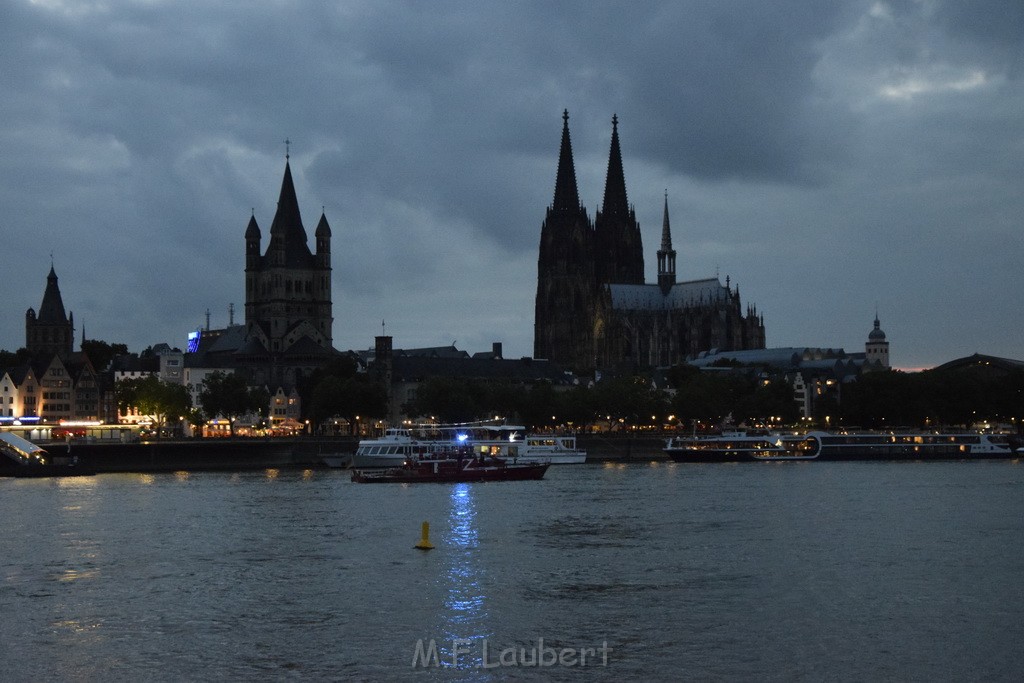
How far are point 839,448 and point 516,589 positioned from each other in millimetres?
97556

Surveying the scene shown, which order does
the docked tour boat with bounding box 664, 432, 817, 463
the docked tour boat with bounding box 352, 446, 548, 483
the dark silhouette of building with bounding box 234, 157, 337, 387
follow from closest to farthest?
the docked tour boat with bounding box 352, 446, 548, 483
the docked tour boat with bounding box 664, 432, 817, 463
the dark silhouette of building with bounding box 234, 157, 337, 387

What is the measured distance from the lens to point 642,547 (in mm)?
54312

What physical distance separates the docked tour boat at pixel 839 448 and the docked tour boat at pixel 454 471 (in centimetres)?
3490

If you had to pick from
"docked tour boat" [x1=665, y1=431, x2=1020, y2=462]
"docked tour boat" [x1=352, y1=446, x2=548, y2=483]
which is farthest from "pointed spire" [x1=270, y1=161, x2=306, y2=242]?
"docked tour boat" [x1=352, y1=446, x2=548, y2=483]

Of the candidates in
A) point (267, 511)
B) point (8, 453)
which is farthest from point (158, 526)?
point (8, 453)

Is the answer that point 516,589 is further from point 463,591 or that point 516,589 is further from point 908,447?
point 908,447

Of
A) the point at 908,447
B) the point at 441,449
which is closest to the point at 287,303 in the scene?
the point at 908,447

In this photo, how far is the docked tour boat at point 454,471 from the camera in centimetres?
9781

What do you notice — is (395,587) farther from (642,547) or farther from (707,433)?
(707,433)

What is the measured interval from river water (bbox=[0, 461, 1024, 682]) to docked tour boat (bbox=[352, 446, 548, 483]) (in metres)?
19.0

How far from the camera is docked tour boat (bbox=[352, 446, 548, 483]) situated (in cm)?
9781

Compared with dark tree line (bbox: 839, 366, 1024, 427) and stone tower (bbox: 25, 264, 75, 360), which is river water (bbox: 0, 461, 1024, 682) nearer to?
dark tree line (bbox: 839, 366, 1024, 427)

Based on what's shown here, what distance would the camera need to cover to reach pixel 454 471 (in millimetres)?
99062

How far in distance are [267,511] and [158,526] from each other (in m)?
8.34
